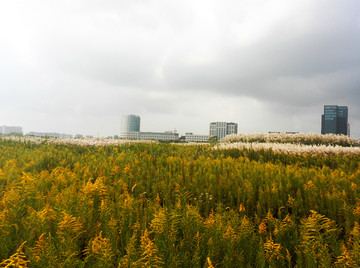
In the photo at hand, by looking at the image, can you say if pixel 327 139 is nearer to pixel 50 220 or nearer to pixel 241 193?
pixel 241 193

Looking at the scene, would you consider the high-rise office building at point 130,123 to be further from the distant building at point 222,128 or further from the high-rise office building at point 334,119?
the high-rise office building at point 334,119

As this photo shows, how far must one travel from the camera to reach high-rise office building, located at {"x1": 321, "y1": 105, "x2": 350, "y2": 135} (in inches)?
3182

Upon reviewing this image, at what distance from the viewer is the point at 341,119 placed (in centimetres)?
8331

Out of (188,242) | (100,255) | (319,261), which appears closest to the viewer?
(100,255)

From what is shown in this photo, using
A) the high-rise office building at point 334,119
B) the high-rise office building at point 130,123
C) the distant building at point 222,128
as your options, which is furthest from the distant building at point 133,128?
the high-rise office building at point 334,119

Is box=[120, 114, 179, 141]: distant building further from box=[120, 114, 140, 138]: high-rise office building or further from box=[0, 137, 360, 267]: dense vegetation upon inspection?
box=[0, 137, 360, 267]: dense vegetation

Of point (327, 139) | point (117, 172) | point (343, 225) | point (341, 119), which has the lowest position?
point (343, 225)

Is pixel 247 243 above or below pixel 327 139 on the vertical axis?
below

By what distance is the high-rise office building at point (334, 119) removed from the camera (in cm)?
8081

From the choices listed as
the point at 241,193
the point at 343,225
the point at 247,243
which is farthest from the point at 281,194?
the point at 247,243

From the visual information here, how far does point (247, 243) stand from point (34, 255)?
2.01m

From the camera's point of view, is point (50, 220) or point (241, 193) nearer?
point (50, 220)

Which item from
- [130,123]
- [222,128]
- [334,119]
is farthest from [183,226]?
[222,128]

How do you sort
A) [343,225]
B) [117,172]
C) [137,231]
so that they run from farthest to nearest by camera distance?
[117,172]
[343,225]
[137,231]
